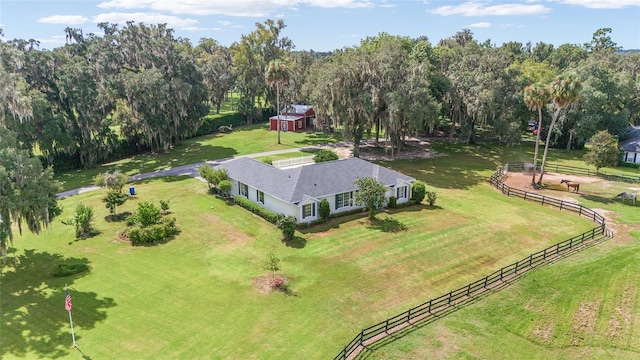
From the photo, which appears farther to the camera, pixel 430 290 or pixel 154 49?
pixel 154 49

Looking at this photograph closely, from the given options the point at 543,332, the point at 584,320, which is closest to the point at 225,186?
the point at 543,332

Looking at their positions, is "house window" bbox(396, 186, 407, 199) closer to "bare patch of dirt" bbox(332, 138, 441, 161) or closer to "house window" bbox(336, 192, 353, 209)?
"house window" bbox(336, 192, 353, 209)

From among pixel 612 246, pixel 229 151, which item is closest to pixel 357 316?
pixel 612 246

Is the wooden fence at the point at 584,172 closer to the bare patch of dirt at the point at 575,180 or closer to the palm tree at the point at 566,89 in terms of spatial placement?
the bare patch of dirt at the point at 575,180

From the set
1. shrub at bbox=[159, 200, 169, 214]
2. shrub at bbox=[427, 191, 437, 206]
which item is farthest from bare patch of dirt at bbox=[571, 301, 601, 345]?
shrub at bbox=[159, 200, 169, 214]

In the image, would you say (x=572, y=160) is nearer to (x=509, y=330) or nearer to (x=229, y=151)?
(x=509, y=330)

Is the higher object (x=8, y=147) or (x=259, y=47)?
(x=259, y=47)
